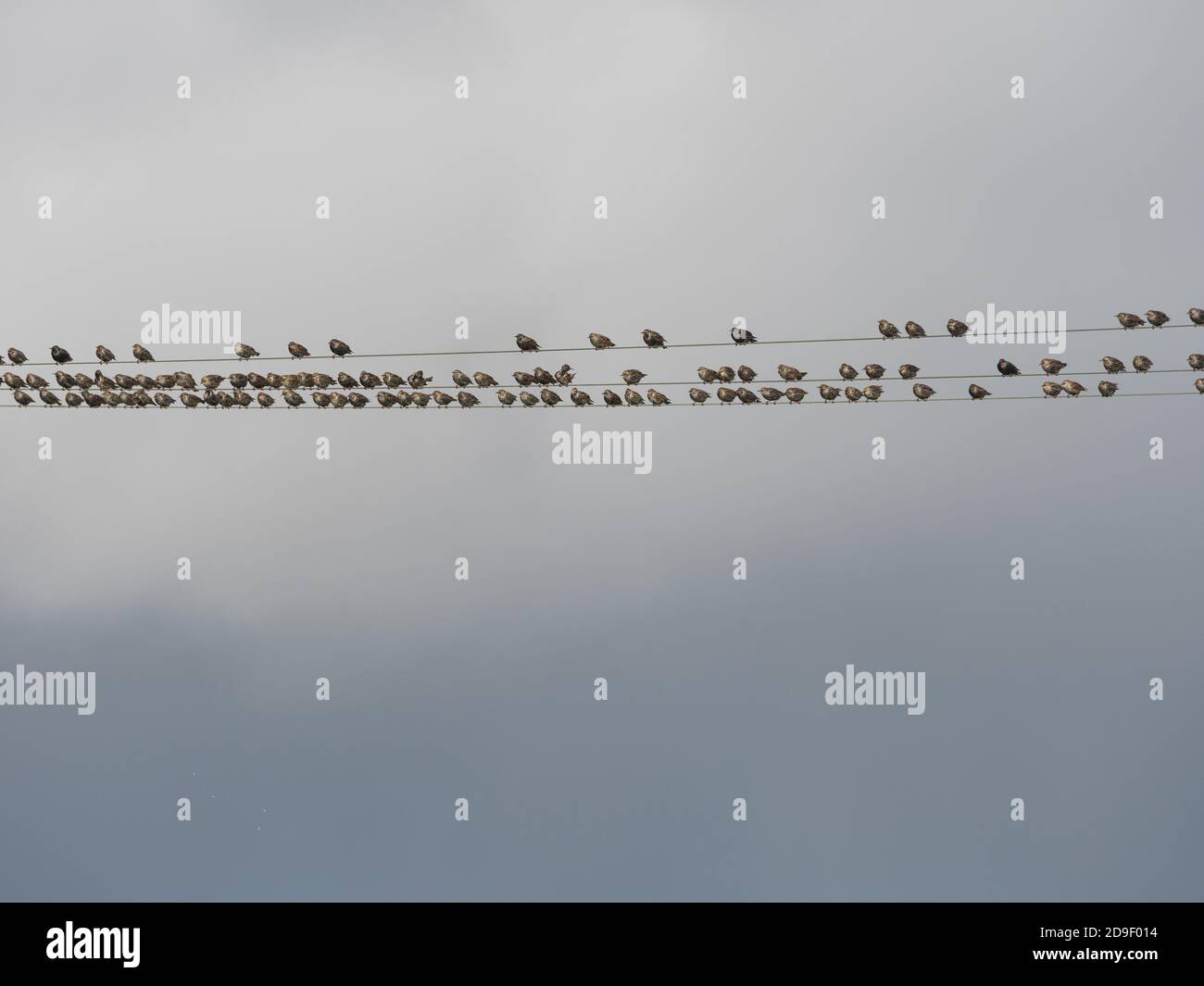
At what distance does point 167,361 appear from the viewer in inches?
3159

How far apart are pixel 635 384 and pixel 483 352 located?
10.9 meters

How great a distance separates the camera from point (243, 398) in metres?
79.6

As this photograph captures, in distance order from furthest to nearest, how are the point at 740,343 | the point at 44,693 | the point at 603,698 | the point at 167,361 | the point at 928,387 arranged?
the point at 603,698 → the point at 44,693 → the point at 928,387 → the point at 167,361 → the point at 740,343

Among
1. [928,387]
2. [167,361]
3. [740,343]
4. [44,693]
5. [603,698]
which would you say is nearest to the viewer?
[740,343]

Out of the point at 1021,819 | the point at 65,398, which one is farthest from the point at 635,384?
the point at 1021,819

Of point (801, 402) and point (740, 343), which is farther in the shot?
point (801, 402)

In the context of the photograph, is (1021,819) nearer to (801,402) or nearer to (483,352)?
(801,402)

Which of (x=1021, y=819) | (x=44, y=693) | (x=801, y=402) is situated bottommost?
(x=1021, y=819)

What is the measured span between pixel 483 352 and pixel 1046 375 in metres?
20.2
